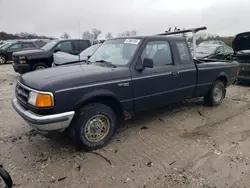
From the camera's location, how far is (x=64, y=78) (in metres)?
3.37

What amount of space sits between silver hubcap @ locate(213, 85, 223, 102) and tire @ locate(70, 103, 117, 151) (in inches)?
125

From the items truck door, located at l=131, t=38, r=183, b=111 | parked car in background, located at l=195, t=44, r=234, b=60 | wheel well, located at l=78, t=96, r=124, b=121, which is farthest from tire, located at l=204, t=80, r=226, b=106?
parked car in background, located at l=195, t=44, r=234, b=60

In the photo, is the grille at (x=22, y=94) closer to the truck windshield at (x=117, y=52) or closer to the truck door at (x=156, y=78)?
the truck windshield at (x=117, y=52)

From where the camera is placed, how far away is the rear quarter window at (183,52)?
4.78 metres

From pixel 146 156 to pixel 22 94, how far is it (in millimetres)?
2155

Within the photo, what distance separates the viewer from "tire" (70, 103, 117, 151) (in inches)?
137

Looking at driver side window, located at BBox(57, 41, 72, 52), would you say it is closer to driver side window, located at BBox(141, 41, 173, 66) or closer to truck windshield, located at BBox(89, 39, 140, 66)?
truck windshield, located at BBox(89, 39, 140, 66)

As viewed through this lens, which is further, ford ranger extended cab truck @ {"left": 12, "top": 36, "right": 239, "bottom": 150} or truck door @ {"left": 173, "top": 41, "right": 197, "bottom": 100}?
truck door @ {"left": 173, "top": 41, "right": 197, "bottom": 100}

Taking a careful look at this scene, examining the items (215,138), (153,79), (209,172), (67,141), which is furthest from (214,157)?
(67,141)

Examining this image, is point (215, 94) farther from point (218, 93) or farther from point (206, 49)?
point (206, 49)

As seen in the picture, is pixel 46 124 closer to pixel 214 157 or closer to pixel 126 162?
pixel 126 162

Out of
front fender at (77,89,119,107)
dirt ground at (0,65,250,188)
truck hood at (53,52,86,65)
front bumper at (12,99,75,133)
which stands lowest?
dirt ground at (0,65,250,188)

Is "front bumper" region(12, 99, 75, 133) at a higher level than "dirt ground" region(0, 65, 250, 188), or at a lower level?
higher

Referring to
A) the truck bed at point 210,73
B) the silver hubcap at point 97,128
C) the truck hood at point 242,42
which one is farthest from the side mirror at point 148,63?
the truck hood at point 242,42
